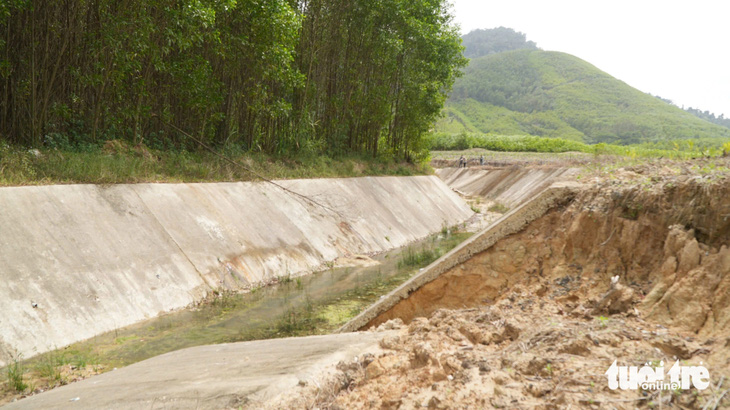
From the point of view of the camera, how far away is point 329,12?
680 inches

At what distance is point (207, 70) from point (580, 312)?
10684 mm

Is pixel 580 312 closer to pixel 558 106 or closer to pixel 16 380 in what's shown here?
pixel 16 380

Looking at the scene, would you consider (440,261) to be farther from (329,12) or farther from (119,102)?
(329,12)

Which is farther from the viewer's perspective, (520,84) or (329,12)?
(520,84)

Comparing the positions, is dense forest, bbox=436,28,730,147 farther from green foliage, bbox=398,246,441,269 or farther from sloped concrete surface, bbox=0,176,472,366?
sloped concrete surface, bbox=0,176,472,366

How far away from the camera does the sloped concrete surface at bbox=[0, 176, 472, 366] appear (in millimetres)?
6000

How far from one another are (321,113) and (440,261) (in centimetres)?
1473

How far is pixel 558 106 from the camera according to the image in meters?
119

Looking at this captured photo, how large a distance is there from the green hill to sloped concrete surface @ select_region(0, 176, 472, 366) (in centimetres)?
6835

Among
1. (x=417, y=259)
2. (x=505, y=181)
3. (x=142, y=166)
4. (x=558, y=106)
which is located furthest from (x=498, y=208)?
(x=558, y=106)

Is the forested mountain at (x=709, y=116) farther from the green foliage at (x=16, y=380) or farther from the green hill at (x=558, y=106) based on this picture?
the green foliage at (x=16, y=380)

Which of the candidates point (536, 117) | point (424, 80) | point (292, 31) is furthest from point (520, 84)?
point (292, 31)

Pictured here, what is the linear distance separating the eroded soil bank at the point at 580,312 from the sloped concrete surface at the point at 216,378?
269mm

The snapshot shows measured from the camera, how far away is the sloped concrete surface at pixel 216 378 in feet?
10.9
